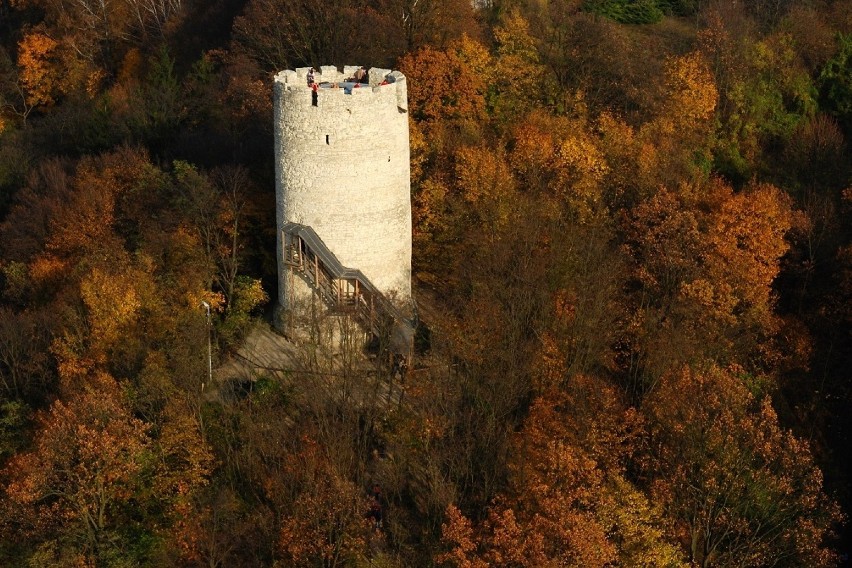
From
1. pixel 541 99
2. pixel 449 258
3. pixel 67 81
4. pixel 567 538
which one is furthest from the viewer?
pixel 67 81

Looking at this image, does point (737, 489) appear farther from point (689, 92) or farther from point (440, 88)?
point (689, 92)

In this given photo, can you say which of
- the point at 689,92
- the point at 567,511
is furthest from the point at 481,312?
the point at 689,92

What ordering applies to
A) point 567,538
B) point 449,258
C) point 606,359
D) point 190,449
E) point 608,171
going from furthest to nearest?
point 608,171 < point 449,258 < point 606,359 < point 190,449 < point 567,538

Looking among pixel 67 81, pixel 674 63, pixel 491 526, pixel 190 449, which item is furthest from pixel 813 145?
pixel 67 81

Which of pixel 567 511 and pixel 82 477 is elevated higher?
pixel 567 511

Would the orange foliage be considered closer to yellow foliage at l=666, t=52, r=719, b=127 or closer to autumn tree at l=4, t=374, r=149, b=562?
yellow foliage at l=666, t=52, r=719, b=127

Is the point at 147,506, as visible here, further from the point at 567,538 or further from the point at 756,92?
the point at 756,92
